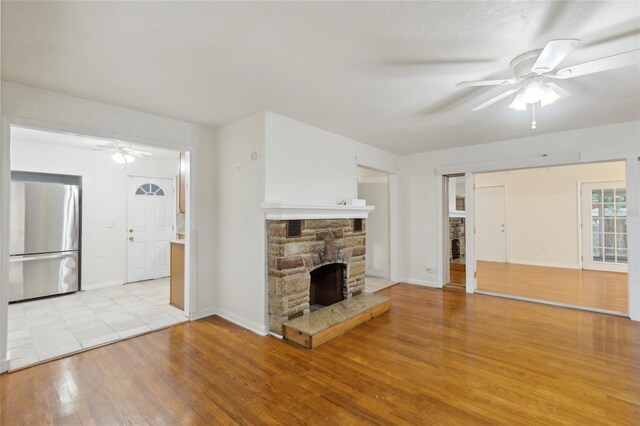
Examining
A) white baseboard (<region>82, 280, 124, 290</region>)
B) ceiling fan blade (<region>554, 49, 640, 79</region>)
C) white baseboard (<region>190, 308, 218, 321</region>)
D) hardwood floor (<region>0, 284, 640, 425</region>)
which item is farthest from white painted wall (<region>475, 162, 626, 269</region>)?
white baseboard (<region>82, 280, 124, 290</region>)

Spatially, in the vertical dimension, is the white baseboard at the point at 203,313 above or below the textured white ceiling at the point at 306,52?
below

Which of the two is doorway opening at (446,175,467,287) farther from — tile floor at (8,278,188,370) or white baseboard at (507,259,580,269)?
tile floor at (8,278,188,370)

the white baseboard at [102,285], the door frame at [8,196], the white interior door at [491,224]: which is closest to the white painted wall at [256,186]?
the door frame at [8,196]

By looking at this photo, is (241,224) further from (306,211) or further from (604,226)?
(604,226)

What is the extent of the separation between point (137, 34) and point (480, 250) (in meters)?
8.62

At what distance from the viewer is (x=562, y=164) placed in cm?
411

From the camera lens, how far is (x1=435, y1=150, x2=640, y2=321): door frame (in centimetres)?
367

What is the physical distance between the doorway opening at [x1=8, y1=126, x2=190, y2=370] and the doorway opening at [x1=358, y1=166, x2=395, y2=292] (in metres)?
3.65

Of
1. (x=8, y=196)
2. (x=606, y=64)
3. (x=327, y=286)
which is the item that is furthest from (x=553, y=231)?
(x=8, y=196)

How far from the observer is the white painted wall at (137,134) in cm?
252

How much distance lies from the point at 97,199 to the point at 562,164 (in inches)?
300

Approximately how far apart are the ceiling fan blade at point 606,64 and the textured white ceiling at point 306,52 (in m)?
0.22

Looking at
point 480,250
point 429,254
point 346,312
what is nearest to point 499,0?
point 346,312

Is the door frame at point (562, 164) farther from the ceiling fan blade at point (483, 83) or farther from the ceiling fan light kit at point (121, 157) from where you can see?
the ceiling fan light kit at point (121, 157)
